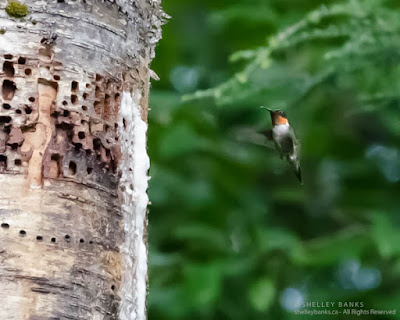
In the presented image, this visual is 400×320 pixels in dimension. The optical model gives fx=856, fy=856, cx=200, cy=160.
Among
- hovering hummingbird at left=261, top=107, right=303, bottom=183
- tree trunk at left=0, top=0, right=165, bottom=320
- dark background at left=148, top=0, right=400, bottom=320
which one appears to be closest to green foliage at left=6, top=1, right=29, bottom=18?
tree trunk at left=0, top=0, right=165, bottom=320

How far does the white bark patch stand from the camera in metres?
2.41

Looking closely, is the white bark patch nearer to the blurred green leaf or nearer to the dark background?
the dark background

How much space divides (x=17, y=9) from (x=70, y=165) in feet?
1.46

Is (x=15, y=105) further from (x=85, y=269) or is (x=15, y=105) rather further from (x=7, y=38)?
(x=85, y=269)

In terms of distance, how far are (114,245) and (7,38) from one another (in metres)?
0.63

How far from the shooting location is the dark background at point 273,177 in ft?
15.2

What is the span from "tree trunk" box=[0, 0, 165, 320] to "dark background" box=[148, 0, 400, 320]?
1.76 meters

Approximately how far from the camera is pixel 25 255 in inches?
85.0

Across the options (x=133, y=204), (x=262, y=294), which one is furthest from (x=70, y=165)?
(x=262, y=294)

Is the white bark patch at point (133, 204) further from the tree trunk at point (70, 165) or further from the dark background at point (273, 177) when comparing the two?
the dark background at point (273, 177)

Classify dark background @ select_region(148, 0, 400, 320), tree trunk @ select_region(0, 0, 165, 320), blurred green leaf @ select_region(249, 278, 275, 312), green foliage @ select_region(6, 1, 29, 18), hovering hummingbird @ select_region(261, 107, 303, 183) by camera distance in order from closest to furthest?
1. tree trunk @ select_region(0, 0, 165, 320)
2. green foliage @ select_region(6, 1, 29, 18)
3. hovering hummingbird @ select_region(261, 107, 303, 183)
4. dark background @ select_region(148, 0, 400, 320)
5. blurred green leaf @ select_region(249, 278, 275, 312)

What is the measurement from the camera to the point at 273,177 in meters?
5.95

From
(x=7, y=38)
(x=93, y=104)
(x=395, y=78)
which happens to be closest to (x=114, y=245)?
(x=93, y=104)

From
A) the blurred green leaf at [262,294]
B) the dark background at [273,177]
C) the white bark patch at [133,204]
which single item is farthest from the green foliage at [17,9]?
the blurred green leaf at [262,294]
